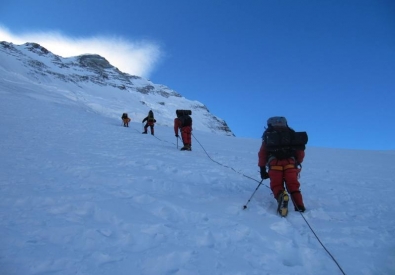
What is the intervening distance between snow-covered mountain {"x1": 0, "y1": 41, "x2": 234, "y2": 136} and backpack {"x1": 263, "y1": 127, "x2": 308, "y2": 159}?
37673 millimetres

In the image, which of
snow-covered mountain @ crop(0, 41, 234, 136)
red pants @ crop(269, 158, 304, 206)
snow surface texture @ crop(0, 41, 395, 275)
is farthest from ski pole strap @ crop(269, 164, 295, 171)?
snow-covered mountain @ crop(0, 41, 234, 136)

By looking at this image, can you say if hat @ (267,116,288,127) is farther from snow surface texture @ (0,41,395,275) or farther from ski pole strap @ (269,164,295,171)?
snow surface texture @ (0,41,395,275)

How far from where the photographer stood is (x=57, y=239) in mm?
2818

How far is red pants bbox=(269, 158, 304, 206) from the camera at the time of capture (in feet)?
14.8

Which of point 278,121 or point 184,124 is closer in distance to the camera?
point 278,121

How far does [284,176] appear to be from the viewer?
15.2 feet

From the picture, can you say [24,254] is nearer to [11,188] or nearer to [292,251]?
[11,188]

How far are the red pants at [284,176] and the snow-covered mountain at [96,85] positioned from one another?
37.8 metres

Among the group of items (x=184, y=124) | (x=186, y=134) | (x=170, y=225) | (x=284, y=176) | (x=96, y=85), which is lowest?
(x=170, y=225)

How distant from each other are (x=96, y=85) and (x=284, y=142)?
7962cm

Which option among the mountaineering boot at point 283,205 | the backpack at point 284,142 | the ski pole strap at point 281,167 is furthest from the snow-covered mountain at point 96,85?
the mountaineering boot at point 283,205

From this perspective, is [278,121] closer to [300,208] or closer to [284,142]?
[284,142]

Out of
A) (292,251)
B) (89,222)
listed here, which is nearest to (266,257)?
(292,251)

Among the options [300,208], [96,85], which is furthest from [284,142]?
[96,85]
